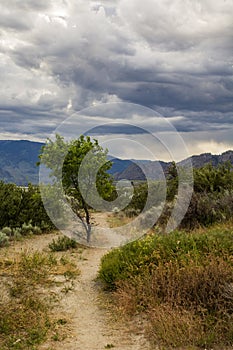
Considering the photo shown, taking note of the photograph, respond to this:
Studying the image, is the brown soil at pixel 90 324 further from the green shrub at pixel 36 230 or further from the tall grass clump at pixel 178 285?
the green shrub at pixel 36 230

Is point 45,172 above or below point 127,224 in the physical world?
above

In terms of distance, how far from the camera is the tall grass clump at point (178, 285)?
21.5 feet

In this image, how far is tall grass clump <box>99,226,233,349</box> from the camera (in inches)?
258

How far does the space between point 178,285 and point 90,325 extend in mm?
1847

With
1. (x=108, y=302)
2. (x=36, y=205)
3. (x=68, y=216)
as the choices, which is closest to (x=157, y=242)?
(x=108, y=302)

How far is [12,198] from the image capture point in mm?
18391

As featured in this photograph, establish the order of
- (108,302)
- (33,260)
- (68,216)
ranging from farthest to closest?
(68,216)
(33,260)
(108,302)

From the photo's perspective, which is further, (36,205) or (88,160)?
(36,205)

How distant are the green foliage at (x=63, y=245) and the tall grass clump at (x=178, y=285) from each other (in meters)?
3.74

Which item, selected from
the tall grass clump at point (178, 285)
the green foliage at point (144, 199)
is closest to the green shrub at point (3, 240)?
the tall grass clump at point (178, 285)

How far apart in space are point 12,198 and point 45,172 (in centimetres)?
378

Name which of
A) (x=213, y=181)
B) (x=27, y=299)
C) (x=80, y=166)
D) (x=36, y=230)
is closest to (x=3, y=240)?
(x=36, y=230)

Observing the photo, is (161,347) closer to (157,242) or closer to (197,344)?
(197,344)

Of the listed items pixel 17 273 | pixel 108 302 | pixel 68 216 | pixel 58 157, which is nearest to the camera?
pixel 108 302
